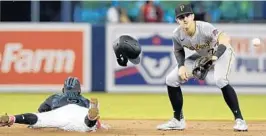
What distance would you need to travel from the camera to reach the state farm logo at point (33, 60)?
18281mm

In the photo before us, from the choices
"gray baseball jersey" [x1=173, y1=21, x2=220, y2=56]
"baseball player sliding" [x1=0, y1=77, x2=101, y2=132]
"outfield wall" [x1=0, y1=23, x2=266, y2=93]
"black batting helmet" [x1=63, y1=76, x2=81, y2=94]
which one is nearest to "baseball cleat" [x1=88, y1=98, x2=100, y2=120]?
"baseball player sliding" [x1=0, y1=77, x2=101, y2=132]

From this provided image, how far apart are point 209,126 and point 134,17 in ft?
29.0

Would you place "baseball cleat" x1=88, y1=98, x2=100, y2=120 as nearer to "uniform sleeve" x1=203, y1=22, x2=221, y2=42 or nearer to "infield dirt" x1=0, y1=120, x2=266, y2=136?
"infield dirt" x1=0, y1=120, x2=266, y2=136

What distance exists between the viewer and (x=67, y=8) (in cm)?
2023

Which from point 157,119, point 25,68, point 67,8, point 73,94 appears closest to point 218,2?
point 67,8

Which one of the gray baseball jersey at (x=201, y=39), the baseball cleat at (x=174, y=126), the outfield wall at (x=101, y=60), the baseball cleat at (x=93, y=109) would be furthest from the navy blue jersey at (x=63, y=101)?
the outfield wall at (x=101, y=60)

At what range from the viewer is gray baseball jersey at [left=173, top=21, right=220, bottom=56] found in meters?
11.2

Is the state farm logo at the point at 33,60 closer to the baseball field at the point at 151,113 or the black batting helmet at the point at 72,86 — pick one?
the baseball field at the point at 151,113

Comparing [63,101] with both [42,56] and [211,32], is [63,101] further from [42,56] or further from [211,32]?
[42,56]

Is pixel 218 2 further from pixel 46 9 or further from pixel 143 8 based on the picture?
pixel 46 9

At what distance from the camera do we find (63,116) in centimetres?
1088

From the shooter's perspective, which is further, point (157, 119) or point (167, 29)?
point (167, 29)

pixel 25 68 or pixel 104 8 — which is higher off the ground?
pixel 104 8

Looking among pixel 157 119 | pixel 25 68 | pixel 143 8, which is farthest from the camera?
pixel 143 8
